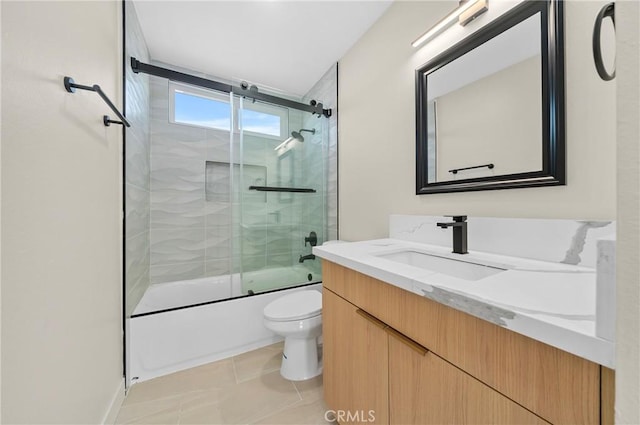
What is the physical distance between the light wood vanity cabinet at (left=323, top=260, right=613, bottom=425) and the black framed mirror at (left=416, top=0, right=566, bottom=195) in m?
0.71

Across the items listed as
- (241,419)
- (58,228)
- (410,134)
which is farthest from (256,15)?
(241,419)

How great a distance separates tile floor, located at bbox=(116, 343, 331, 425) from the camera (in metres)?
1.19

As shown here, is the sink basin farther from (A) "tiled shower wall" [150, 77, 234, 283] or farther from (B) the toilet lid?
(A) "tiled shower wall" [150, 77, 234, 283]

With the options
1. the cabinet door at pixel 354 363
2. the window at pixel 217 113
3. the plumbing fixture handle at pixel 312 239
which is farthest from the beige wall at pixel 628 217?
the window at pixel 217 113

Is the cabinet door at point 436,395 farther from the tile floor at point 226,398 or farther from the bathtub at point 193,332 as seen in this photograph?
the bathtub at point 193,332

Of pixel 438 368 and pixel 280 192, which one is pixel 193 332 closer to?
pixel 280 192

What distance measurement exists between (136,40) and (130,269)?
1691mm

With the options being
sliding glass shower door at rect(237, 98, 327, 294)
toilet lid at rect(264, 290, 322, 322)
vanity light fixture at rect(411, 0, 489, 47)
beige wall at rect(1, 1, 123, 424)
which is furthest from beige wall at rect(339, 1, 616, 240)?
beige wall at rect(1, 1, 123, 424)

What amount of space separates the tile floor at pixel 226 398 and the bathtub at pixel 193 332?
80 mm

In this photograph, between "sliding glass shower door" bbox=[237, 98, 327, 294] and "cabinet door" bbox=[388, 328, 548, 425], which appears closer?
"cabinet door" bbox=[388, 328, 548, 425]

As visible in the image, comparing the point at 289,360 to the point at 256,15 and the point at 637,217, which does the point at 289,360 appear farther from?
the point at 256,15

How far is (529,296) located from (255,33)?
2332 mm

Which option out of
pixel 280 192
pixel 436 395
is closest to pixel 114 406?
pixel 436 395

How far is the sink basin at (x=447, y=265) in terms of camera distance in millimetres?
925
